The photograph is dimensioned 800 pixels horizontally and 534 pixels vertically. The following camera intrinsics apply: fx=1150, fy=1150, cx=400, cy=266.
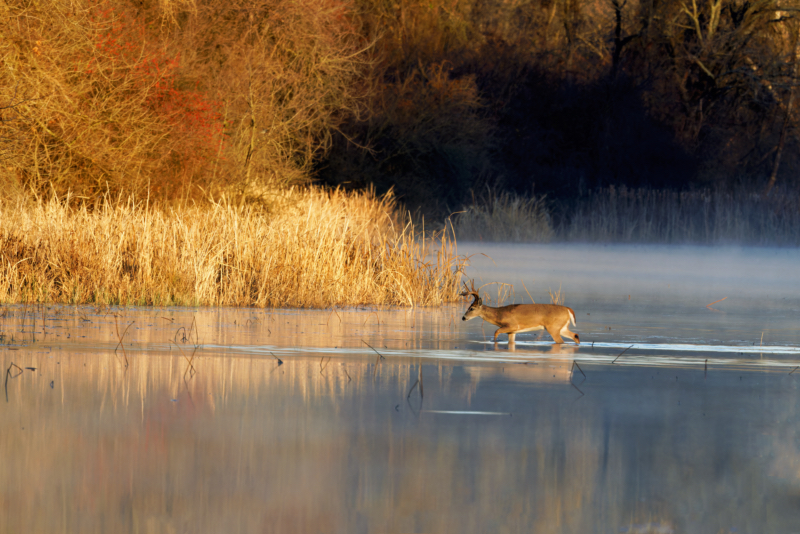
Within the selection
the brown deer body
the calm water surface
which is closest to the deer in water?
the brown deer body

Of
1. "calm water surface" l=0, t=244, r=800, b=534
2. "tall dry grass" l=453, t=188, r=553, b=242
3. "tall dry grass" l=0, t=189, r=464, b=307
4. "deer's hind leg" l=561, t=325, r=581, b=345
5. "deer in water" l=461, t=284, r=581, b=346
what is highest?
"tall dry grass" l=453, t=188, r=553, b=242

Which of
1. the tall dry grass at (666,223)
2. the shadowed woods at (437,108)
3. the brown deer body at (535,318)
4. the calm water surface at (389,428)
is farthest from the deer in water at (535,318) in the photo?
the tall dry grass at (666,223)

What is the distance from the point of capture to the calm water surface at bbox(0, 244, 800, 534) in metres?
4.04

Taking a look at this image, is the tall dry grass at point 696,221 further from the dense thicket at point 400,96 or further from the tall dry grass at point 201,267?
the tall dry grass at point 201,267

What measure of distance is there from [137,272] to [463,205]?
68.0 feet

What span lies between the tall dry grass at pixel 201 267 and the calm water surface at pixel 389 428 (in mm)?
1686

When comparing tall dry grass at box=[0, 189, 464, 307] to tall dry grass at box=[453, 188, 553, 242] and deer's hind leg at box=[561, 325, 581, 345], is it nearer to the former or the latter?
deer's hind leg at box=[561, 325, 581, 345]

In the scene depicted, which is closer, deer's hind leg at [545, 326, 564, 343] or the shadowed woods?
deer's hind leg at [545, 326, 564, 343]

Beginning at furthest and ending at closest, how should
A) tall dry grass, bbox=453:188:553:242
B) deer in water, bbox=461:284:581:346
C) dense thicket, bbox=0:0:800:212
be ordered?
tall dry grass, bbox=453:188:553:242, dense thicket, bbox=0:0:800:212, deer in water, bbox=461:284:581:346

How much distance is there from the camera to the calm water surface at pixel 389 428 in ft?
13.2

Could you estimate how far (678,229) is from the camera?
2761 centimetres

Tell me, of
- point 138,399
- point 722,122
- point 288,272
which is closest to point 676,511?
point 138,399

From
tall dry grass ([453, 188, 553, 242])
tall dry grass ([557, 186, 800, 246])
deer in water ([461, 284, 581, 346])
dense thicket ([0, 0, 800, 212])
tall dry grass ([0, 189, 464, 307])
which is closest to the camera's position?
deer in water ([461, 284, 581, 346])

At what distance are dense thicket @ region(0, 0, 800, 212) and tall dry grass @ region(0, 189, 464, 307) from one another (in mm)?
2571
